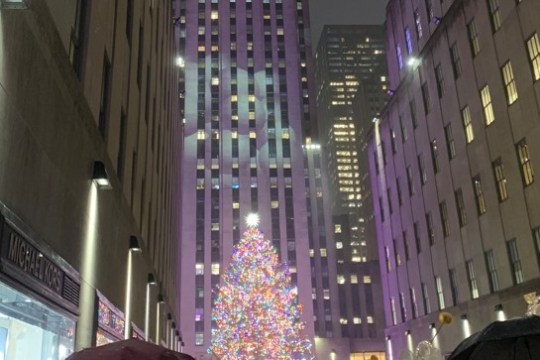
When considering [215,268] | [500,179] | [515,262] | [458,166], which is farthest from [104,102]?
[215,268]

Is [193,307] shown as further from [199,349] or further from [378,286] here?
[378,286]

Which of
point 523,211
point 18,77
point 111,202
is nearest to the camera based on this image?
point 18,77

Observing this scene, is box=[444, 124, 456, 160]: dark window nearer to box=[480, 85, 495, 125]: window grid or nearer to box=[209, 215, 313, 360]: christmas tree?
box=[480, 85, 495, 125]: window grid

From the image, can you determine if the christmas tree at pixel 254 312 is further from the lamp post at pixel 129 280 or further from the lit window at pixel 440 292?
the lamp post at pixel 129 280

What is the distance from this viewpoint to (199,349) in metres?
78.5

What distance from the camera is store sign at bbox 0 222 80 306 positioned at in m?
6.40

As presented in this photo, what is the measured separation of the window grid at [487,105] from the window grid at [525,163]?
108 inches

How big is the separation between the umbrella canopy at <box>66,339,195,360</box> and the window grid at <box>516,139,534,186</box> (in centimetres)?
2160

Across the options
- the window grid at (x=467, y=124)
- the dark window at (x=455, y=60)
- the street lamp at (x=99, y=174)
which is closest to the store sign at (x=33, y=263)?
the street lamp at (x=99, y=174)

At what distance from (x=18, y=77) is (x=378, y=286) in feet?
316

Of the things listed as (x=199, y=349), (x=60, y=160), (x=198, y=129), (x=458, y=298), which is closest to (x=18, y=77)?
(x=60, y=160)

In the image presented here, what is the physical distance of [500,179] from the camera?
25547mm

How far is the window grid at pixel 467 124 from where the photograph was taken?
2833cm

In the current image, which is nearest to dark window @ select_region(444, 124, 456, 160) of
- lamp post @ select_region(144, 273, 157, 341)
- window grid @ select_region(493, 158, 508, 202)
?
window grid @ select_region(493, 158, 508, 202)
